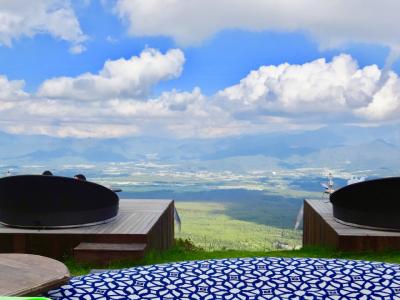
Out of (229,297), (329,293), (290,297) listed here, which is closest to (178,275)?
(229,297)

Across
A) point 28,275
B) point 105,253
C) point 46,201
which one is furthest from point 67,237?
point 28,275

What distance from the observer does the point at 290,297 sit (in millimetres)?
3354

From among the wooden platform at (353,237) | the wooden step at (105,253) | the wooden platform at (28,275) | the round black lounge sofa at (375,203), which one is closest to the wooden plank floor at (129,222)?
the wooden step at (105,253)

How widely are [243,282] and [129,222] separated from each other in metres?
5.77

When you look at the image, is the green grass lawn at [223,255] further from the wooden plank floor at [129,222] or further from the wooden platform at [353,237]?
the wooden plank floor at [129,222]

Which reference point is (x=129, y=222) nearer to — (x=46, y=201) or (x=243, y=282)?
(x=46, y=201)

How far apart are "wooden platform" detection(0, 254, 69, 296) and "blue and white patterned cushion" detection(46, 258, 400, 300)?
13 cm

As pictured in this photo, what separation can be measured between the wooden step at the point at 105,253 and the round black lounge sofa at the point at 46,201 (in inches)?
36.2

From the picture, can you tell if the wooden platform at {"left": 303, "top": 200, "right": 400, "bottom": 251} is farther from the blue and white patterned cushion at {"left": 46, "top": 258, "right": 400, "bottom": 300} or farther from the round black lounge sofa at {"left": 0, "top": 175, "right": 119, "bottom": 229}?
the blue and white patterned cushion at {"left": 46, "top": 258, "right": 400, "bottom": 300}

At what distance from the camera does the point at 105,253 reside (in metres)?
7.52

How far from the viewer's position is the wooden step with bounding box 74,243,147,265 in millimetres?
7473

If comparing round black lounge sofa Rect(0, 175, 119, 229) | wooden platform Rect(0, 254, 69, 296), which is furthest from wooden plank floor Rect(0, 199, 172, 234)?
wooden platform Rect(0, 254, 69, 296)

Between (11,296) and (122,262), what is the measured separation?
479cm

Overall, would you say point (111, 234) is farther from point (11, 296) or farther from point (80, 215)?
point (11, 296)
